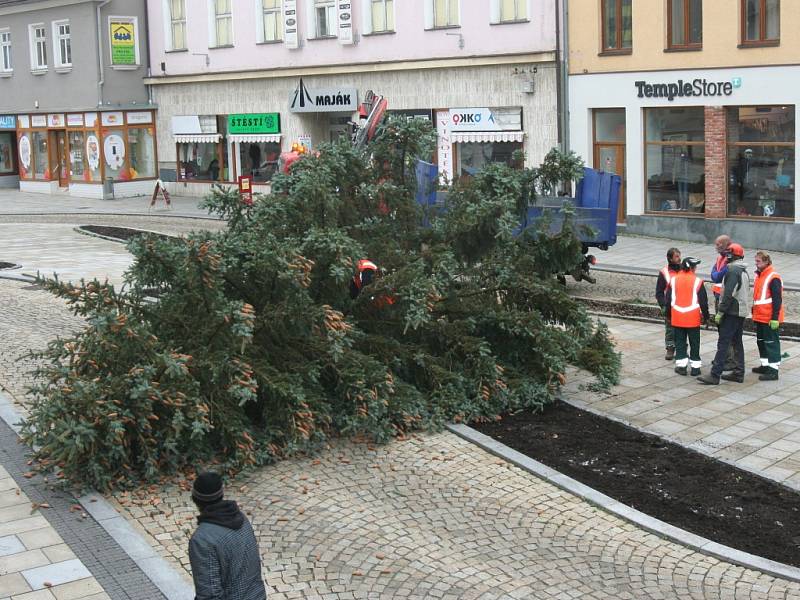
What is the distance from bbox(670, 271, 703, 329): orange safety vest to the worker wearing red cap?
10.7 inches

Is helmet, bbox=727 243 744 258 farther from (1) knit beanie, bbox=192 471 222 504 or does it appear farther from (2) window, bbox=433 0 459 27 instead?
(2) window, bbox=433 0 459 27

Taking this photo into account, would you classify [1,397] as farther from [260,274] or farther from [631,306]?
[631,306]

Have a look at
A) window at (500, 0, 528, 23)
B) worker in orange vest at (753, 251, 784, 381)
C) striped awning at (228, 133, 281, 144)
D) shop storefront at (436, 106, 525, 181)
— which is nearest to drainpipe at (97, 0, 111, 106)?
striped awning at (228, 133, 281, 144)

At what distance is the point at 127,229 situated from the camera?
2925 cm

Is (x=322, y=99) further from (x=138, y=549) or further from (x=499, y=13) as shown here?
(x=138, y=549)

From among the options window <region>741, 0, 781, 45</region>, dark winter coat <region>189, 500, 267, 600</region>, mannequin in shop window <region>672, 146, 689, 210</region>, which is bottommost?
dark winter coat <region>189, 500, 267, 600</region>

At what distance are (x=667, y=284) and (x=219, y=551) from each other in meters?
9.11

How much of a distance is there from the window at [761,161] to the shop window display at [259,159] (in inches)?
603

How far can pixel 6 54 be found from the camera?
43.7 metres

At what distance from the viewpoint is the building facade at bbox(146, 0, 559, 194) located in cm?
2856

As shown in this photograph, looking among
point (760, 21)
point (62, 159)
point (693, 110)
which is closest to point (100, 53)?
point (62, 159)

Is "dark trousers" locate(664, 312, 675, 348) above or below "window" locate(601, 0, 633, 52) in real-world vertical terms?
below

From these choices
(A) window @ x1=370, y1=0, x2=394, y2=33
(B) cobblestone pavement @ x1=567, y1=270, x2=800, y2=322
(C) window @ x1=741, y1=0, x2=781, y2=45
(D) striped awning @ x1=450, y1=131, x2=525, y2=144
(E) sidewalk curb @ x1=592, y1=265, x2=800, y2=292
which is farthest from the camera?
(A) window @ x1=370, y1=0, x2=394, y2=33

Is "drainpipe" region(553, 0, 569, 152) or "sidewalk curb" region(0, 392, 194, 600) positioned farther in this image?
"drainpipe" region(553, 0, 569, 152)
